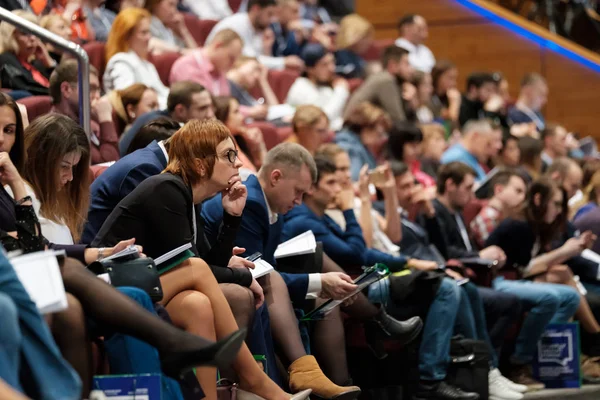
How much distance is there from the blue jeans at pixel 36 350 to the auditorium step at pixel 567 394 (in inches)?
107

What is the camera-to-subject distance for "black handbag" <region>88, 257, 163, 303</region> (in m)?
2.93

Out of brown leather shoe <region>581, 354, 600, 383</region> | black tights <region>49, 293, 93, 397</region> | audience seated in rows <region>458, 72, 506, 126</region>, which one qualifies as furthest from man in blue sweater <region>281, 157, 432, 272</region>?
audience seated in rows <region>458, 72, 506, 126</region>

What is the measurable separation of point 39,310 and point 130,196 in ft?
2.66

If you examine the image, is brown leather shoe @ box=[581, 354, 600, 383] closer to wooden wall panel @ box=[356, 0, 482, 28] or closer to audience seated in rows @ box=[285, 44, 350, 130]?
audience seated in rows @ box=[285, 44, 350, 130]

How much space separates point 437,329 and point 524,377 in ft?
2.47

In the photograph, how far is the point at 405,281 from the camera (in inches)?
176

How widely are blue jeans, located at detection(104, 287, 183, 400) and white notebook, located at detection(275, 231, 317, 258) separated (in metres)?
1.17

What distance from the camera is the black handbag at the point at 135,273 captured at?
2.93 m

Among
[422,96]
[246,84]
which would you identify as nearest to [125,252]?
[246,84]

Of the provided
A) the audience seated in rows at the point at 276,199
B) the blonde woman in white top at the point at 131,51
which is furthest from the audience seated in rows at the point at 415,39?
the blonde woman in white top at the point at 131,51

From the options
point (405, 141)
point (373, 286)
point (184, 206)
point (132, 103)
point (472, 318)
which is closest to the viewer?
point (184, 206)

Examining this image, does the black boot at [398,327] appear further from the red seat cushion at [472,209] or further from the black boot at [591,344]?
the red seat cushion at [472,209]

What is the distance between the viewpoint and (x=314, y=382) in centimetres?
359

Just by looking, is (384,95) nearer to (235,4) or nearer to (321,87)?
(321,87)
